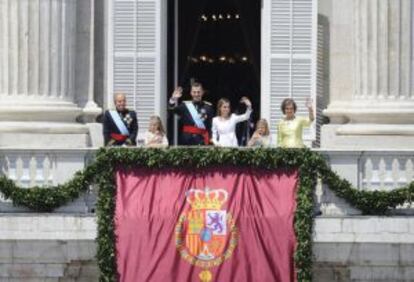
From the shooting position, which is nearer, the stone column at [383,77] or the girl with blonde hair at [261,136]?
the girl with blonde hair at [261,136]

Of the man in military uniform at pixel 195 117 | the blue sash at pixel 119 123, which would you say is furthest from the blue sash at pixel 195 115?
the blue sash at pixel 119 123

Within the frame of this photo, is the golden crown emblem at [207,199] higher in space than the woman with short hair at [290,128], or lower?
lower

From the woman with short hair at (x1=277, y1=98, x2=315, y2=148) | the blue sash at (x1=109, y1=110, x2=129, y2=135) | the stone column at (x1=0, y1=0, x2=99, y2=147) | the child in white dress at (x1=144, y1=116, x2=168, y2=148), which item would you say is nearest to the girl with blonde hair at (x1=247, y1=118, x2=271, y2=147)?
the woman with short hair at (x1=277, y1=98, x2=315, y2=148)

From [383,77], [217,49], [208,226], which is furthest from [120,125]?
[217,49]

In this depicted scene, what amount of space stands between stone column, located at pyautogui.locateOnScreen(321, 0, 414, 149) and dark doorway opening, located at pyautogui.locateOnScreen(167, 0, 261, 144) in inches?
95.2

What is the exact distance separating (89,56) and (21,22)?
5.79 feet

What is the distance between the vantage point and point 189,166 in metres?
25.0

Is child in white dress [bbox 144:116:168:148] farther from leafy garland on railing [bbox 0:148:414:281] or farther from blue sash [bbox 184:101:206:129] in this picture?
leafy garland on railing [bbox 0:148:414:281]

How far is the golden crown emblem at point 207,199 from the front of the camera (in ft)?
81.7

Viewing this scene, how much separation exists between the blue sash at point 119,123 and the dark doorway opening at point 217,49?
273cm

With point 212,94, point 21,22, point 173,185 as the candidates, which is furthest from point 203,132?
point 212,94

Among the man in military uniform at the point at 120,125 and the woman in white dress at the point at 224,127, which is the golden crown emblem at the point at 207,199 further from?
the man in military uniform at the point at 120,125

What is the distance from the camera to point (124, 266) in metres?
24.8

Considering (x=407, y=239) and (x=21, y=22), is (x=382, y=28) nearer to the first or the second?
(x=407, y=239)
